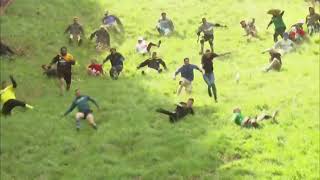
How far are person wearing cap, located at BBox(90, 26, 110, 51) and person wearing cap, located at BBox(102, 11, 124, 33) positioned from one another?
7.38 feet

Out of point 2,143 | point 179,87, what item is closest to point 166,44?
point 179,87

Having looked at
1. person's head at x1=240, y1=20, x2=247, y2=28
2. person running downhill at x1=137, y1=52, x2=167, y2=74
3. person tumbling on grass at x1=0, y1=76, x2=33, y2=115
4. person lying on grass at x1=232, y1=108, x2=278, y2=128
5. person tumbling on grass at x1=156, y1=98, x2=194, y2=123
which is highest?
person's head at x1=240, y1=20, x2=247, y2=28

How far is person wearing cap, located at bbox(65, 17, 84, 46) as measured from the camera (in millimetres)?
38969

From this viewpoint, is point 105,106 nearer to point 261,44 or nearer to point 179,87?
point 179,87

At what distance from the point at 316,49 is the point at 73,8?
16.8m

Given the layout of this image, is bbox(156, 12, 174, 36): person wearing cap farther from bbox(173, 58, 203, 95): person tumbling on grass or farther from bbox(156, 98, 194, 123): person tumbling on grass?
bbox(156, 98, 194, 123): person tumbling on grass

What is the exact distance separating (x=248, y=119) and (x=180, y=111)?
2.88 meters

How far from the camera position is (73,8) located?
44.9 meters

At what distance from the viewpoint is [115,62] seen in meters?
34.1

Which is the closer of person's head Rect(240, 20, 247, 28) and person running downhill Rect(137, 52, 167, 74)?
person running downhill Rect(137, 52, 167, 74)

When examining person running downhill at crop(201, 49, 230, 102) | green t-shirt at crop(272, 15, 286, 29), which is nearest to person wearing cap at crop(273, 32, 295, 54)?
green t-shirt at crop(272, 15, 286, 29)

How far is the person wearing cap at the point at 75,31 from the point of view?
3897cm

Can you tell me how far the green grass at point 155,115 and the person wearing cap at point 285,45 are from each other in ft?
2.19

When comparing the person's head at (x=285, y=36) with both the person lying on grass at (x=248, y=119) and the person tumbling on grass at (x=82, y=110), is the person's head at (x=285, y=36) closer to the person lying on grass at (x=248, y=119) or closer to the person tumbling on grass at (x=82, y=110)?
the person lying on grass at (x=248, y=119)
